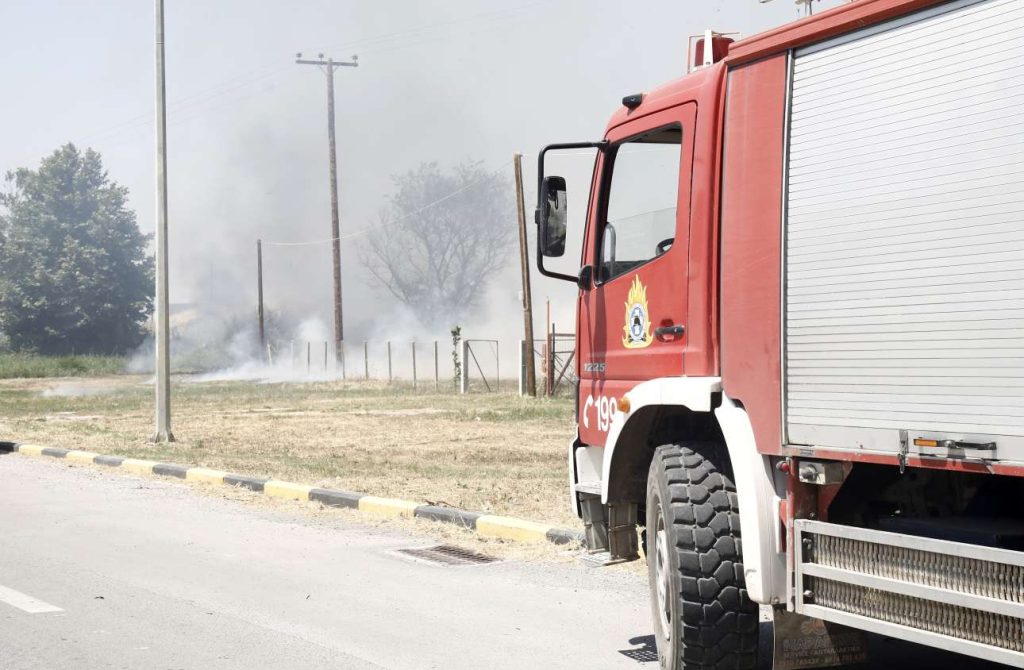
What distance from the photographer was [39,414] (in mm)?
26875

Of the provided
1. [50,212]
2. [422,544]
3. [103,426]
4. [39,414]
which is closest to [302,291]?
[50,212]

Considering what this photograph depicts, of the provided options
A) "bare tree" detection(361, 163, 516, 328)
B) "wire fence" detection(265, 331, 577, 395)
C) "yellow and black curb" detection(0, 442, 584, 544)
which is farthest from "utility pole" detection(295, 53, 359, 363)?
"yellow and black curb" detection(0, 442, 584, 544)

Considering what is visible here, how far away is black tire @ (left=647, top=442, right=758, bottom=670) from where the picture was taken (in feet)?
16.0

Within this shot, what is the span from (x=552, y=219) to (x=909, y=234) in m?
2.31

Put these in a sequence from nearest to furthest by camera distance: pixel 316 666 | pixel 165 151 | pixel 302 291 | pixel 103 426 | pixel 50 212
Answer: pixel 316 666, pixel 165 151, pixel 103 426, pixel 50 212, pixel 302 291

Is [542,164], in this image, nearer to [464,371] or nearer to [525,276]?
[525,276]

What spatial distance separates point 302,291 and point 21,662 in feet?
222

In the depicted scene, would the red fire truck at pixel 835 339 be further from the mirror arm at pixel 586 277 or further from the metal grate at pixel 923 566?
the mirror arm at pixel 586 277

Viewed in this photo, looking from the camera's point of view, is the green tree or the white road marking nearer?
the white road marking

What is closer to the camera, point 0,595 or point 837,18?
point 837,18

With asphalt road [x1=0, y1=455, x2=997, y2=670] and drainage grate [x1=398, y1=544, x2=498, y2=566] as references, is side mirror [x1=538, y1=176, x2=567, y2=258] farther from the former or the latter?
drainage grate [x1=398, y1=544, x2=498, y2=566]

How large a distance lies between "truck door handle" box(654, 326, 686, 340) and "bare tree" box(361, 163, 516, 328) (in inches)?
2426

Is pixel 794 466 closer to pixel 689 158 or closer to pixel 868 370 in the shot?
pixel 868 370

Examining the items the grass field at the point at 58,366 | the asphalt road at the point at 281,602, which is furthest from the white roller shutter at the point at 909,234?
the grass field at the point at 58,366
